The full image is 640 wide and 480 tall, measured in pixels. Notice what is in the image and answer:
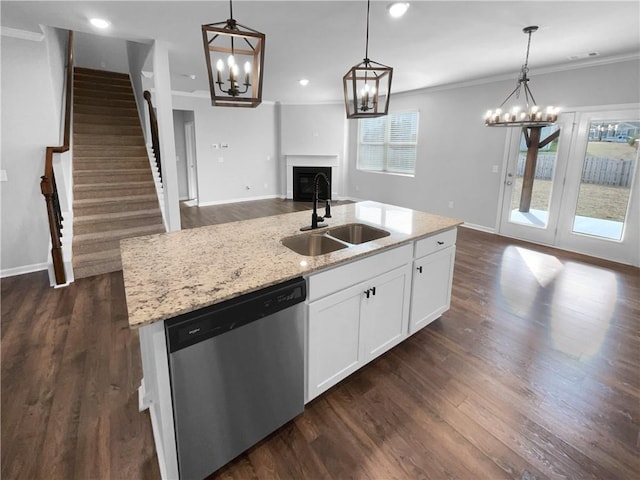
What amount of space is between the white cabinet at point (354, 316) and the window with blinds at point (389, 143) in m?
5.43

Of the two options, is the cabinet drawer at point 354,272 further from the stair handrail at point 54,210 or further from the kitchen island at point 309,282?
the stair handrail at point 54,210

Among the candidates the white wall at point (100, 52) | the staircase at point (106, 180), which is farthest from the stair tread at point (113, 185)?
the white wall at point (100, 52)

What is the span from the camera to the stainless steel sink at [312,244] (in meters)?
2.26

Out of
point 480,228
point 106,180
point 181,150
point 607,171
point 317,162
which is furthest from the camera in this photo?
point 317,162

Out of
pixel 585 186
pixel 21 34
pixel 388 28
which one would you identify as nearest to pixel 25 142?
pixel 21 34

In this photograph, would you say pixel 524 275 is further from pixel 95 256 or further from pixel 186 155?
pixel 186 155

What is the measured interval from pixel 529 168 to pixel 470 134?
1.21m

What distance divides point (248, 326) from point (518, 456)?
1.48 metres

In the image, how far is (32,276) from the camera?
3754 millimetres

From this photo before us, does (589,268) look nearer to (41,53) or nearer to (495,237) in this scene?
(495,237)

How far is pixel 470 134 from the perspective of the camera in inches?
233

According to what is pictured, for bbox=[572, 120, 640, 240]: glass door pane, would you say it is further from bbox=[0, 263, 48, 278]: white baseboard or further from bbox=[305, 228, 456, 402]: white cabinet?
bbox=[0, 263, 48, 278]: white baseboard

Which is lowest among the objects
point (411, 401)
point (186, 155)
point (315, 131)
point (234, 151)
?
point (411, 401)

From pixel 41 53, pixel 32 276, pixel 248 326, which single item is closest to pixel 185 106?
pixel 41 53
